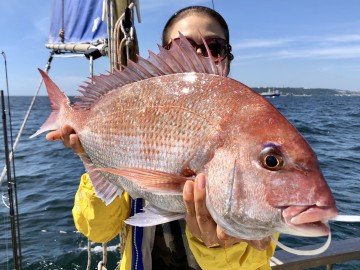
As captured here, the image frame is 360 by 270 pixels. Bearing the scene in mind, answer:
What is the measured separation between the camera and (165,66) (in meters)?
1.44

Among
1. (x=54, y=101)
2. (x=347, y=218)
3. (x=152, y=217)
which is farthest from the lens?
(x=54, y=101)

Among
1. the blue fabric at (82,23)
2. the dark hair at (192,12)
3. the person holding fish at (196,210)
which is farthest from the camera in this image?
the blue fabric at (82,23)

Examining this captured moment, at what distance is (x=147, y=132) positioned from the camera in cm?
138

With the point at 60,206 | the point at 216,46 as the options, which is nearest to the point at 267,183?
the point at 216,46

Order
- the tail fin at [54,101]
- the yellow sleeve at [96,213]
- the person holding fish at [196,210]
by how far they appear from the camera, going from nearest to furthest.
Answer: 1. the person holding fish at [196,210]
2. the tail fin at [54,101]
3. the yellow sleeve at [96,213]

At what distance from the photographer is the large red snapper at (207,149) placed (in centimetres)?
108

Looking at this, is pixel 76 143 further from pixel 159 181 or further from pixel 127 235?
pixel 127 235

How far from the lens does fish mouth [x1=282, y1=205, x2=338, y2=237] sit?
1012 mm

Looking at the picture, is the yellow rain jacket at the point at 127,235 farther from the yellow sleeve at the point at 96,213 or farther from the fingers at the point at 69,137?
the fingers at the point at 69,137

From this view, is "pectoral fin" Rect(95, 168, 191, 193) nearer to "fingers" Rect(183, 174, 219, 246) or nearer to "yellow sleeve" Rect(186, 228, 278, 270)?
"fingers" Rect(183, 174, 219, 246)

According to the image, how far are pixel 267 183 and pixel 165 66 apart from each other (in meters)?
0.66

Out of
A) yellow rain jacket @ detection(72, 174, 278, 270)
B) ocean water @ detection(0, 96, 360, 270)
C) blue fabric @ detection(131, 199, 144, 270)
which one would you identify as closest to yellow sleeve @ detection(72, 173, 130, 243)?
yellow rain jacket @ detection(72, 174, 278, 270)

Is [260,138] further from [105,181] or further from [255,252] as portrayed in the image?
[105,181]

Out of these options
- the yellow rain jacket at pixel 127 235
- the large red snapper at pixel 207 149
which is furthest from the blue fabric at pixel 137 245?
the large red snapper at pixel 207 149
